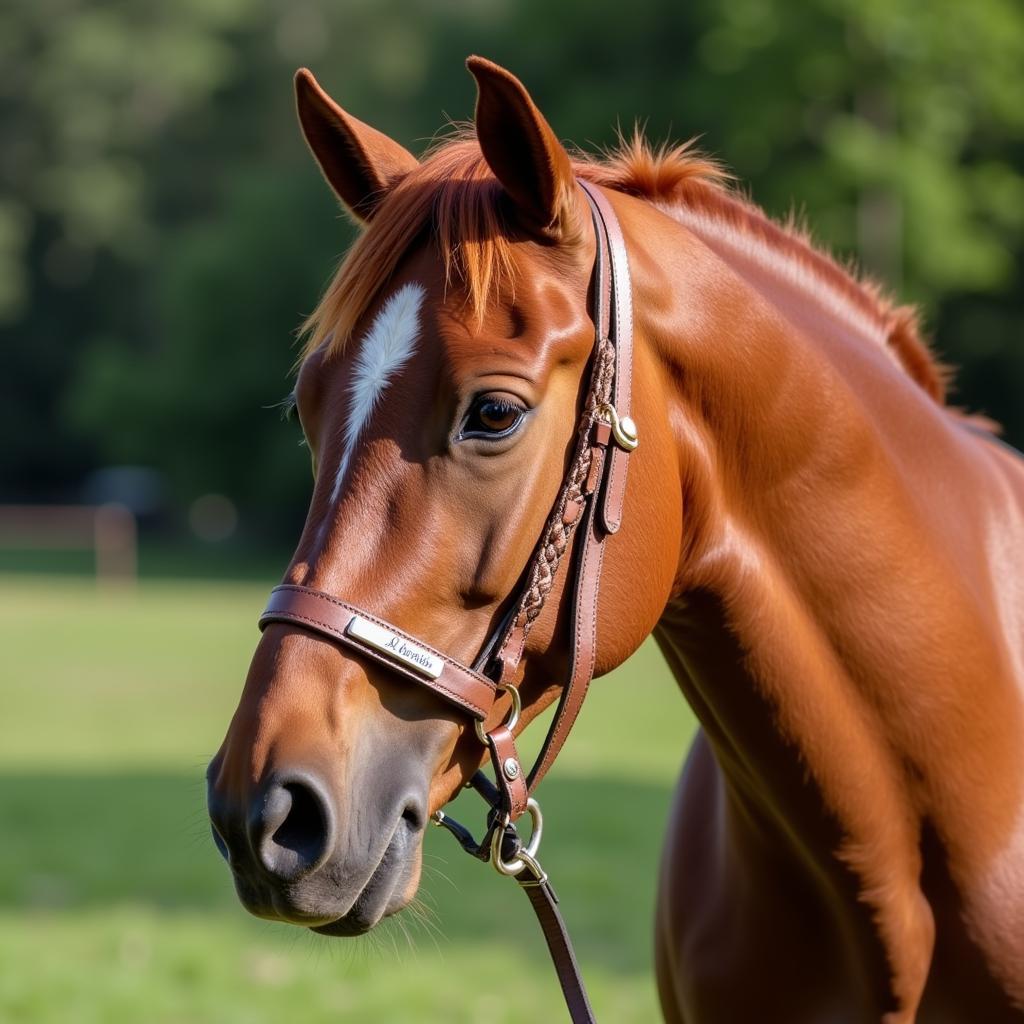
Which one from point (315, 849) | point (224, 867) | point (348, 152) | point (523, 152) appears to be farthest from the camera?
point (224, 867)

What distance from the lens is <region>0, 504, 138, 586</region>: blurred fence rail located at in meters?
29.7

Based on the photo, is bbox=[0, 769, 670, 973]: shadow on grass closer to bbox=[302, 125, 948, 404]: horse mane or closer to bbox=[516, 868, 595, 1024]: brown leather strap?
bbox=[516, 868, 595, 1024]: brown leather strap

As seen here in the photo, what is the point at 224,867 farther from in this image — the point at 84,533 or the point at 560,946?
the point at 84,533

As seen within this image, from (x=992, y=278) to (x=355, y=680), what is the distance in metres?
25.0

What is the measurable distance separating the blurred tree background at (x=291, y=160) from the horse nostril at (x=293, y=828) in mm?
3352

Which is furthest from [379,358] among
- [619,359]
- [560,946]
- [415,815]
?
[560,946]

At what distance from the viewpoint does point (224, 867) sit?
798 centimetres

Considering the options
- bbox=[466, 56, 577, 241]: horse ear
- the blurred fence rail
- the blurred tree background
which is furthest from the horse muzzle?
the blurred fence rail

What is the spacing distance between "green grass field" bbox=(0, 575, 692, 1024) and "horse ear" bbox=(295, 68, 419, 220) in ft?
3.54

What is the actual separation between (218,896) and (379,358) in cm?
565

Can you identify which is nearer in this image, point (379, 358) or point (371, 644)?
point (371, 644)

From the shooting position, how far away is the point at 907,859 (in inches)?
91.0

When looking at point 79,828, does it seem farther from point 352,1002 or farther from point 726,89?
point 726,89

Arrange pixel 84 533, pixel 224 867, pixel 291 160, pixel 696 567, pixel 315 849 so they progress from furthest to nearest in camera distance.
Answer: pixel 291 160 → pixel 84 533 → pixel 224 867 → pixel 696 567 → pixel 315 849
